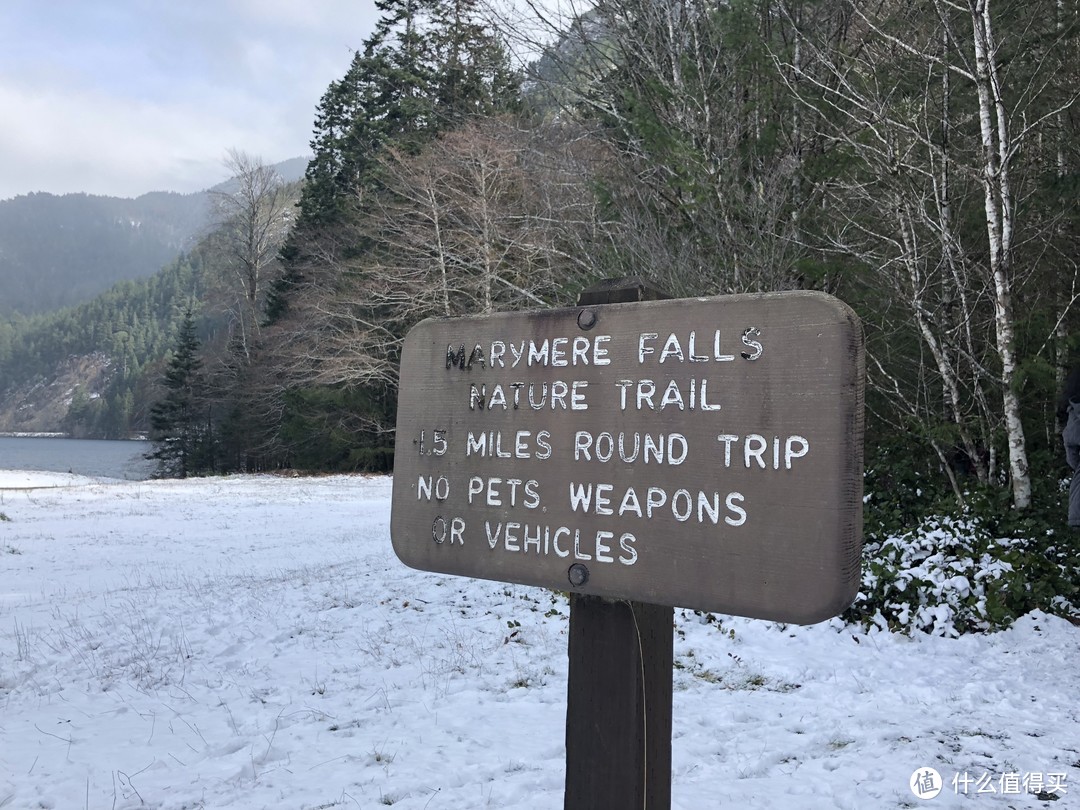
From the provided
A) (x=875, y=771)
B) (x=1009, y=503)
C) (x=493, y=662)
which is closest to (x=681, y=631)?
(x=493, y=662)

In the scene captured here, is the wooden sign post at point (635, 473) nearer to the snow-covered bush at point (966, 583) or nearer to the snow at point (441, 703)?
the snow at point (441, 703)

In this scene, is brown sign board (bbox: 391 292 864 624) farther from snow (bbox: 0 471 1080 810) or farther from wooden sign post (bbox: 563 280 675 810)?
snow (bbox: 0 471 1080 810)

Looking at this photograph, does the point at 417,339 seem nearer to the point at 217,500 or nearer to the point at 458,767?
the point at 458,767

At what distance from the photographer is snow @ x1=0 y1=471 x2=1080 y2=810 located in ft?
12.0

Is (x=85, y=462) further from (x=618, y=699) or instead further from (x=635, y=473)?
(x=635, y=473)

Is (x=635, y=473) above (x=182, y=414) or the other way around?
the other way around

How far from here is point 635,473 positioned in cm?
170

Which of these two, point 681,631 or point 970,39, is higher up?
point 970,39

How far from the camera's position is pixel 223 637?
20.9ft

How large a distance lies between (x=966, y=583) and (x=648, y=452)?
5.95m

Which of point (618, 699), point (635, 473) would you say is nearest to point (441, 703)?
point (618, 699)

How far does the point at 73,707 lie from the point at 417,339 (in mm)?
4356

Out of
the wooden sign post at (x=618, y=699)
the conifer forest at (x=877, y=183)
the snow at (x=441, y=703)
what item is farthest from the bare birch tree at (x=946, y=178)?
the wooden sign post at (x=618, y=699)

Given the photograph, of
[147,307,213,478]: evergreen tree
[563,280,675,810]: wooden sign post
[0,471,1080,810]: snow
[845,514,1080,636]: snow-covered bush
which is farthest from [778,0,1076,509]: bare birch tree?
[147,307,213,478]: evergreen tree
